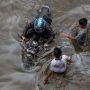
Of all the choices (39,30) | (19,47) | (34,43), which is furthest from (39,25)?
(19,47)

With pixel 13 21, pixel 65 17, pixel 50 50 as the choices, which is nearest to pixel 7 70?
pixel 50 50

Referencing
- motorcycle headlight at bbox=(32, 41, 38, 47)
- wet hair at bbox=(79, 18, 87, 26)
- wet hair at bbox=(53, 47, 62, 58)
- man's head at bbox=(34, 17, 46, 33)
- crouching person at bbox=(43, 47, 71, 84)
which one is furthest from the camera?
man's head at bbox=(34, 17, 46, 33)

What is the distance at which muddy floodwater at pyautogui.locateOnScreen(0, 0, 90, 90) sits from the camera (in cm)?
821

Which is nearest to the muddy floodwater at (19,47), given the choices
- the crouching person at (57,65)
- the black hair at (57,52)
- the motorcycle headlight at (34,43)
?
the crouching person at (57,65)

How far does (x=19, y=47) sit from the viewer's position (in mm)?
9633

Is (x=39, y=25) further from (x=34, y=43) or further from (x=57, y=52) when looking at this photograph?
(x=57, y=52)

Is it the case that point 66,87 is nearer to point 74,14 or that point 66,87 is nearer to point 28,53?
point 28,53

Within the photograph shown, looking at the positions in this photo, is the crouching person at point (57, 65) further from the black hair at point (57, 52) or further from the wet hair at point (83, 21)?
the wet hair at point (83, 21)

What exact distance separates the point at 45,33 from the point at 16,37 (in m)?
1.28

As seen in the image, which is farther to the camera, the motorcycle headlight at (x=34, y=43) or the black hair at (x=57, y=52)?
the motorcycle headlight at (x=34, y=43)

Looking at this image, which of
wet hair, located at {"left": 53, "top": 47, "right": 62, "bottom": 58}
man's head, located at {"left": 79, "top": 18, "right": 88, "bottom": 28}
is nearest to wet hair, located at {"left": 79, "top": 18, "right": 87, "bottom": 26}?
man's head, located at {"left": 79, "top": 18, "right": 88, "bottom": 28}

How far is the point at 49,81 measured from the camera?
8.10 metres

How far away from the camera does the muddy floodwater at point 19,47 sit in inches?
323

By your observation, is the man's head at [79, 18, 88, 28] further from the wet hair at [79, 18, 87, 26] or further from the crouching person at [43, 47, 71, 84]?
the crouching person at [43, 47, 71, 84]
